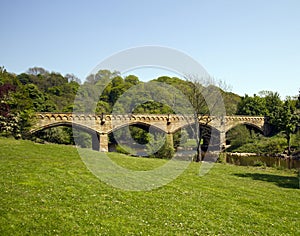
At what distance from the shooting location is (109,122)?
139 feet

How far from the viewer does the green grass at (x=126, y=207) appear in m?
8.95

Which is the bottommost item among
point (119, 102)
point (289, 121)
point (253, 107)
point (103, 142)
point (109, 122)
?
point (103, 142)

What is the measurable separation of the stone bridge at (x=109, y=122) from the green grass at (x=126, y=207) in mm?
17641

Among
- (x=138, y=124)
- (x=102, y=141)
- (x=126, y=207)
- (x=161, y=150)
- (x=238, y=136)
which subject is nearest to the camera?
(x=126, y=207)

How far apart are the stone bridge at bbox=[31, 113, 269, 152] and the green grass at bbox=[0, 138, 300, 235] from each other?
57.9 feet

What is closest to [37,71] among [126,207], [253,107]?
[253,107]

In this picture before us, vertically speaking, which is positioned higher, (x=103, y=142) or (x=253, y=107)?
(x=253, y=107)

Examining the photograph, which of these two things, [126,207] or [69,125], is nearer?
[126,207]

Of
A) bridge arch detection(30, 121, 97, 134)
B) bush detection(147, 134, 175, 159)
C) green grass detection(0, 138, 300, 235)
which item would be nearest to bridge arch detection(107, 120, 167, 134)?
bridge arch detection(30, 121, 97, 134)

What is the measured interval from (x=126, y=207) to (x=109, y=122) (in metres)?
31.9

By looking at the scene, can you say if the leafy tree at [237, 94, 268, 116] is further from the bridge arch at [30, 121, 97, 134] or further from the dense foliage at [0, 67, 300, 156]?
the bridge arch at [30, 121, 97, 134]

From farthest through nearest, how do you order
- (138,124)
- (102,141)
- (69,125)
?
(138,124) → (102,141) → (69,125)

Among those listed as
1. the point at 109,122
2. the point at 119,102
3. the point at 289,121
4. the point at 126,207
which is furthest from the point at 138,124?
the point at 126,207

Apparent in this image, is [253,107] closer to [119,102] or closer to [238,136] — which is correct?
[238,136]
